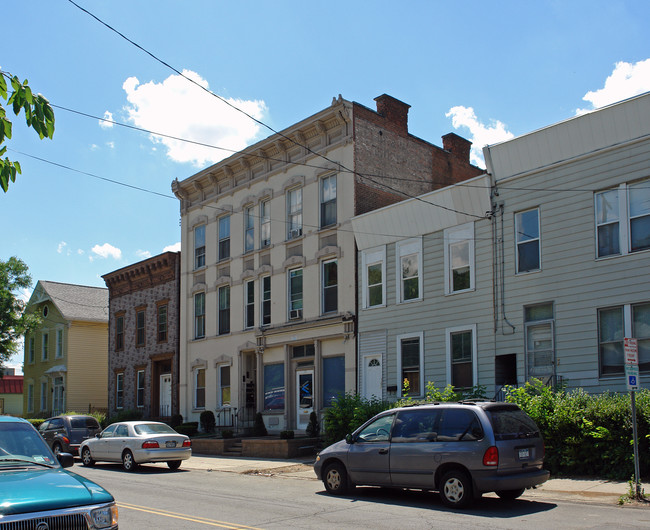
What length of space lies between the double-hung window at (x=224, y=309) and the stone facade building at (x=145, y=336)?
3816mm

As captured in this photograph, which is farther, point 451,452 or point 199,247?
point 199,247

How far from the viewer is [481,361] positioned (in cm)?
2027

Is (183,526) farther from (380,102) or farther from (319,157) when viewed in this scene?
(380,102)

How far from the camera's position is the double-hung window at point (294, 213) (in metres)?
27.6

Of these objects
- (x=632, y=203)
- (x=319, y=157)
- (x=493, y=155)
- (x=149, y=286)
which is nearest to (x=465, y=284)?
(x=493, y=155)

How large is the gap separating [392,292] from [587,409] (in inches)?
349

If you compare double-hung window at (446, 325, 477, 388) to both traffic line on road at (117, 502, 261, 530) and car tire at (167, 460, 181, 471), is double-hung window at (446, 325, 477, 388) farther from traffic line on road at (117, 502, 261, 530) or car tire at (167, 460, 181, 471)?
traffic line on road at (117, 502, 261, 530)

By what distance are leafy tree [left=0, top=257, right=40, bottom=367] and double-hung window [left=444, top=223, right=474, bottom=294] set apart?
3105 cm

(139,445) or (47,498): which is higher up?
(47,498)

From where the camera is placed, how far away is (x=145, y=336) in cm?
3694

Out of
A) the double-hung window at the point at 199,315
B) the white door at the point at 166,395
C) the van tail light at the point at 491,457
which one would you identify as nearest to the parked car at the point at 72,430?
the double-hung window at the point at 199,315

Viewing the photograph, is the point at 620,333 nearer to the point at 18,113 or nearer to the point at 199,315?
the point at 18,113

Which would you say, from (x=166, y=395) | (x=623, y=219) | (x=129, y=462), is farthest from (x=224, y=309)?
(x=623, y=219)

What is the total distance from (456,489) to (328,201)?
15.8 metres
